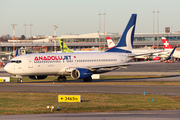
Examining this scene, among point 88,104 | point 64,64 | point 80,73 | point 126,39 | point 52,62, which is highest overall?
point 126,39

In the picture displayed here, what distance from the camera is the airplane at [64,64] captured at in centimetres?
4416

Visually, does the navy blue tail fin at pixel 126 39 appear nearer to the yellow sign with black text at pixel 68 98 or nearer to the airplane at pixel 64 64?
the airplane at pixel 64 64

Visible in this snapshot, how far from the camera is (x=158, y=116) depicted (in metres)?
19.3

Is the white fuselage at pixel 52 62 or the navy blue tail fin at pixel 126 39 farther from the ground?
the navy blue tail fin at pixel 126 39

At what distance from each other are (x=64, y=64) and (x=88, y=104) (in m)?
22.0

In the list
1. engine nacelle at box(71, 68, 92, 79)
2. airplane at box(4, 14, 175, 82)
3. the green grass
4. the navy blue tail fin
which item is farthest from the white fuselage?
the green grass

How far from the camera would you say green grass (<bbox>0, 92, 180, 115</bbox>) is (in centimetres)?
2228

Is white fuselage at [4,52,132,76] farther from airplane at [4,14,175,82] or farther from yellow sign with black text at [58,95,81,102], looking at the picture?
yellow sign with black text at [58,95,81,102]

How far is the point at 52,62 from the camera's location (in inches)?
1790

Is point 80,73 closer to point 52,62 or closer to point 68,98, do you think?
point 52,62

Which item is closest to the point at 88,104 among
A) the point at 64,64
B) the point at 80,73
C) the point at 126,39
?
the point at 80,73

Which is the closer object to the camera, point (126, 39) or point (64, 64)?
point (64, 64)

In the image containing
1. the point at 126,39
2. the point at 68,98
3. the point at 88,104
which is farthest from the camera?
the point at 126,39

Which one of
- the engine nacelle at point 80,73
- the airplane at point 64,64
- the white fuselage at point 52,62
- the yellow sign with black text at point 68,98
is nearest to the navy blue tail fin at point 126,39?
the airplane at point 64,64
